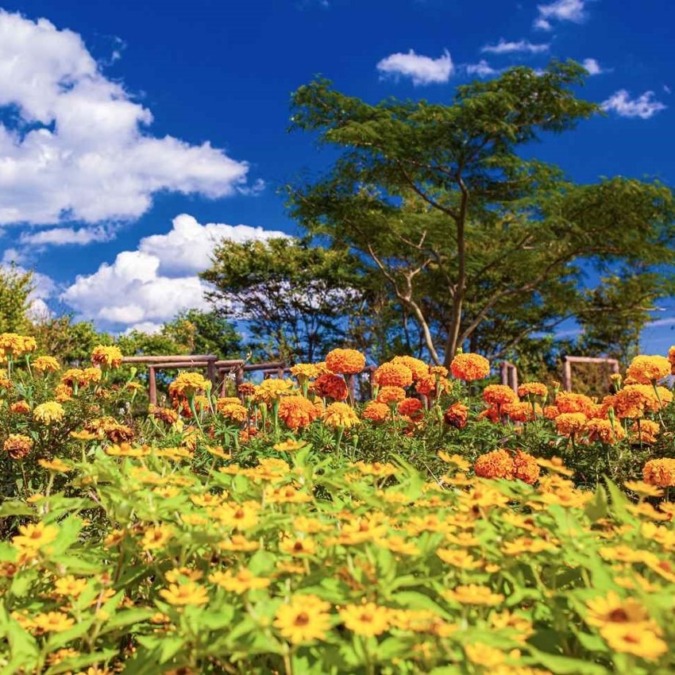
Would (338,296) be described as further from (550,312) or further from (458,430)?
(458,430)

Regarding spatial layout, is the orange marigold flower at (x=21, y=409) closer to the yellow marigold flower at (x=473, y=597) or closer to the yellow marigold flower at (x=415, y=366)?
the yellow marigold flower at (x=415, y=366)

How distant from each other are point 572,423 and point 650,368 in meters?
0.60

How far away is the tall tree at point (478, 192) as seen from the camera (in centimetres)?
1316

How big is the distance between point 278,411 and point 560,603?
2342mm

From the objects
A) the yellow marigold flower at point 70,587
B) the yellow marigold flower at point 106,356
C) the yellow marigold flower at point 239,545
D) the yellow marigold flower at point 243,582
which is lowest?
the yellow marigold flower at point 70,587

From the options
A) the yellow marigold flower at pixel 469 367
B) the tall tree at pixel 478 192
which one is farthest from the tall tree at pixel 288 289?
the yellow marigold flower at pixel 469 367

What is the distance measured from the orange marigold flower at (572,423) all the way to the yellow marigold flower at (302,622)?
283 cm

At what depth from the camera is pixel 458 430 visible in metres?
3.90

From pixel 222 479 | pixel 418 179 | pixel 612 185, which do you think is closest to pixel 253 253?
pixel 418 179

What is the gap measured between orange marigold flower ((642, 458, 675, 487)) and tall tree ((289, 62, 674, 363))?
34.4 ft

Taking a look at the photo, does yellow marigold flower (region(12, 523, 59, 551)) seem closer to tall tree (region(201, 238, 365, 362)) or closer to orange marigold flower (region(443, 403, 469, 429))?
orange marigold flower (region(443, 403, 469, 429))

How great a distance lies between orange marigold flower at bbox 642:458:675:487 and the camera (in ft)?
9.71

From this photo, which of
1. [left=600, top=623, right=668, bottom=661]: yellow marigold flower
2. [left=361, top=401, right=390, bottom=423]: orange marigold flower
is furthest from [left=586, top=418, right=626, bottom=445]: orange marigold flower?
[left=600, top=623, right=668, bottom=661]: yellow marigold flower

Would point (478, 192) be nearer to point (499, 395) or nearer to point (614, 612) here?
point (499, 395)
